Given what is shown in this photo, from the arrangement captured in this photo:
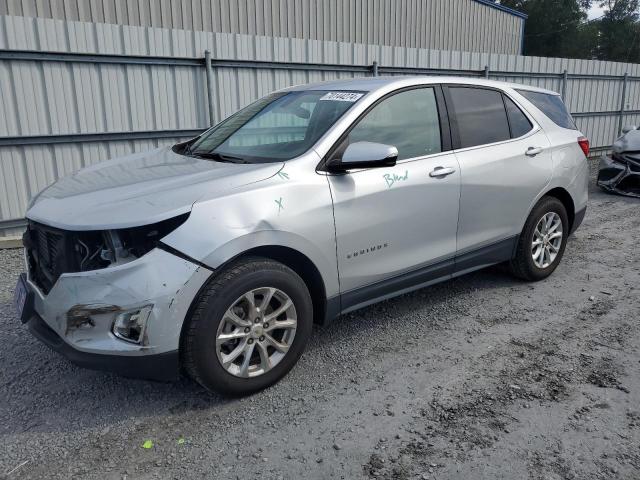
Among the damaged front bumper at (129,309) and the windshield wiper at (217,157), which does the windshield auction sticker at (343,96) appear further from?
the damaged front bumper at (129,309)

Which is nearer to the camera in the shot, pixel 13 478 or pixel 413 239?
pixel 13 478

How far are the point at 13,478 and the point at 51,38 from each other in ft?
16.8

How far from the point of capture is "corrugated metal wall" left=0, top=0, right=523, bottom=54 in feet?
32.5

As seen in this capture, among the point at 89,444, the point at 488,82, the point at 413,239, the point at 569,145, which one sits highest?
the point at 488,82

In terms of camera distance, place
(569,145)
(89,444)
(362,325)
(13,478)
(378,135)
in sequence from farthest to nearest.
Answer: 1. (569,145)
2. (362,325)
3. (378,135)
4. (89,444)
5. (13,478)

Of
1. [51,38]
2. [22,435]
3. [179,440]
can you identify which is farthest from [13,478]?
[51,38]

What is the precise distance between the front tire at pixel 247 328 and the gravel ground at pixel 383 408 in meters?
0.17

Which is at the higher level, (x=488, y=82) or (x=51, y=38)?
(x=51, y=38)

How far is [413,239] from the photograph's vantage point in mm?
3602

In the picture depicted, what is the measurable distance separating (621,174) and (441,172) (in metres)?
6.28

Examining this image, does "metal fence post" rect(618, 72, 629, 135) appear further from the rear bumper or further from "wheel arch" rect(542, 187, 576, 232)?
the rear bumper

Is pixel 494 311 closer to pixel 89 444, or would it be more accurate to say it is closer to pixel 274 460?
pixel 274 460

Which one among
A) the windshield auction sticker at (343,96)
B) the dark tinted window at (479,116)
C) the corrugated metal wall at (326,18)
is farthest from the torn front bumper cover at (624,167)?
the corrugated metal wall at (326,18)

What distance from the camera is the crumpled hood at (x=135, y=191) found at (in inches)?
104
